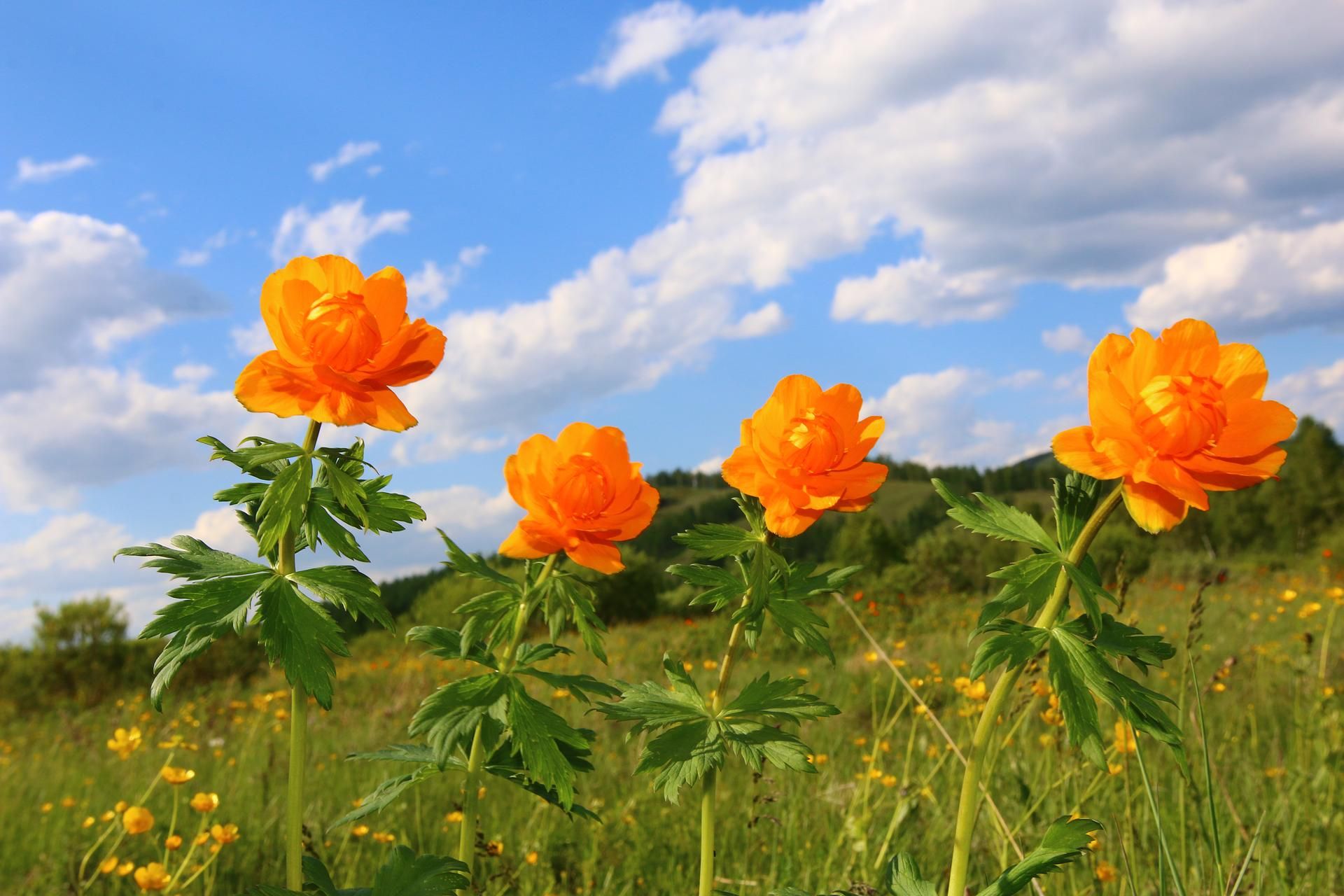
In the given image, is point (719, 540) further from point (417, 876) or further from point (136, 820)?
point (136, 820)

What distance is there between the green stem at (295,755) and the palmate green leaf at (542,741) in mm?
353

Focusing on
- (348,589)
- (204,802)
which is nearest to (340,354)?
(348,589)

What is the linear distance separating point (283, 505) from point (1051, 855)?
4.41 feet

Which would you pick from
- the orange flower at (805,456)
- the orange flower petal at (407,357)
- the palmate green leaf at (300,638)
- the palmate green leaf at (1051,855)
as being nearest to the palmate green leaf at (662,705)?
the orange flower at (805,456)

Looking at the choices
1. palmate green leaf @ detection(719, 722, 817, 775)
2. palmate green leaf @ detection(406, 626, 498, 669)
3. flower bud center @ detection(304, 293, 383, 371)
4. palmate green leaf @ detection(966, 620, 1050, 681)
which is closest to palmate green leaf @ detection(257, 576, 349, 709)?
palmate green leaf @ detection(406, 626, 498, 669)

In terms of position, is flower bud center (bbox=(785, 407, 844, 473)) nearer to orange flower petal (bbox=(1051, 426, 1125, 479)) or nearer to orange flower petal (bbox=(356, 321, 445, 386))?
orange flower petal (bbox=(1051, 426, 1125, 479))

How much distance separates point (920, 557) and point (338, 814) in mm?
18806

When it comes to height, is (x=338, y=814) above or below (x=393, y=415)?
below

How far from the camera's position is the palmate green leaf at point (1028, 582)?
1.42 m

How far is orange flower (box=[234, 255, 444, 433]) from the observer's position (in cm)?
154

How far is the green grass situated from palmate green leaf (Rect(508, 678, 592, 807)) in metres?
0.15

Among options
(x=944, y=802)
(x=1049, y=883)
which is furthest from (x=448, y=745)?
(x=944, y=802)

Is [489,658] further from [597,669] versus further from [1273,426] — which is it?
[597,669]

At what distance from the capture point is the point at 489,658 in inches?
62.5
